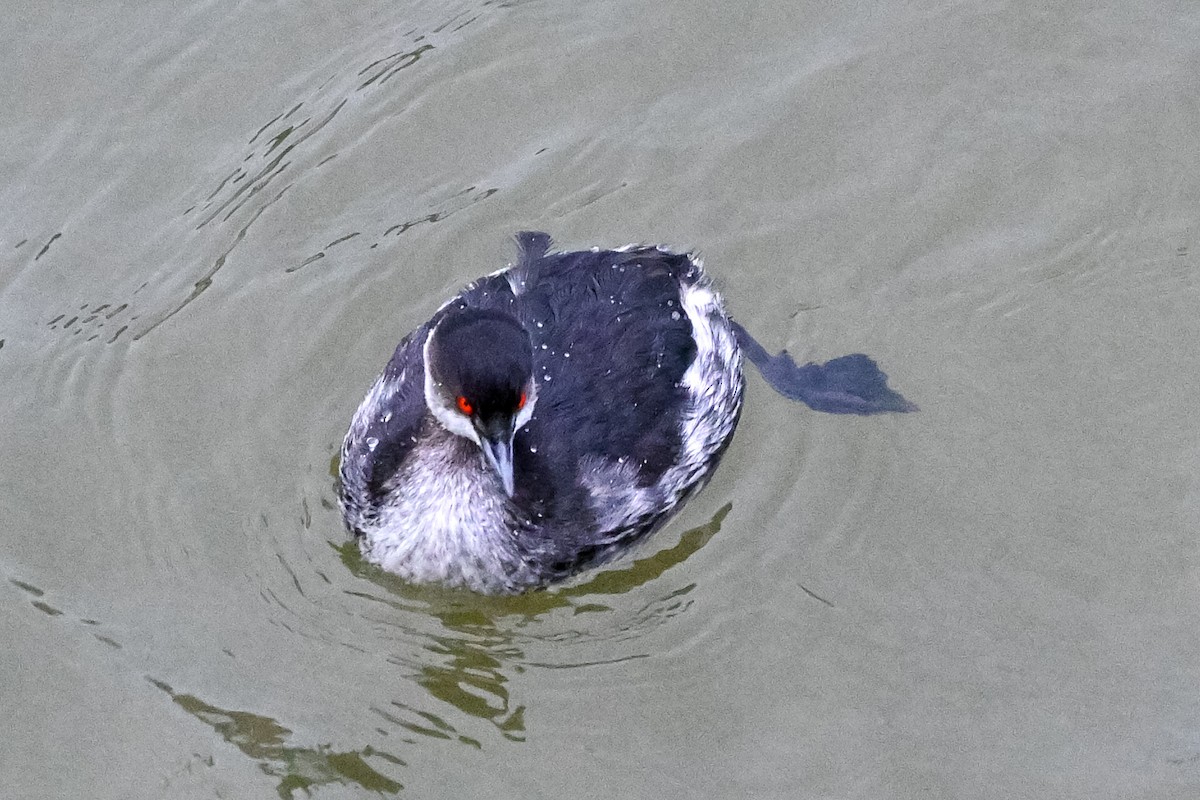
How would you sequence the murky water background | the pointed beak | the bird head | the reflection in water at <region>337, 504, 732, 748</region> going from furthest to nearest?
the reflection in water at <region>337, 504, 732, 748</region>, the murky water background, the pointed beak, the bird head

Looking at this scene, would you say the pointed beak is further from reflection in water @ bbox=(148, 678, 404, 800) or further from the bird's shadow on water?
reflection in water @ bbox=(148, 678, 404, 800)

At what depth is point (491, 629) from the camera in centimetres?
707

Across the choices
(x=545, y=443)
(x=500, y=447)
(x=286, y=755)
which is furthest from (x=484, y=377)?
(x=286, y=755)

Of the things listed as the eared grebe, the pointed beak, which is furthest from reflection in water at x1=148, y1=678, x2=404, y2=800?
the pointed beak

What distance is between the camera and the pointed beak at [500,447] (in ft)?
21.1

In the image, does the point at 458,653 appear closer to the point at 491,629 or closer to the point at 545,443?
the point at 491,629

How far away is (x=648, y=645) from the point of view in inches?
275

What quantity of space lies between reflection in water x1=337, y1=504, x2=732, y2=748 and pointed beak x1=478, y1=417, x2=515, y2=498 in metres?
0.86

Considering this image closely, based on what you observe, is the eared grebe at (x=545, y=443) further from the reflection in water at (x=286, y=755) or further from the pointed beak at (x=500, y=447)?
the reflection in water at (x=286, y=755)

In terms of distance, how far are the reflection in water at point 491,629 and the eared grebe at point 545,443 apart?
12 cm

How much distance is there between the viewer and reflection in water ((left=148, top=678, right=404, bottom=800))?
645 centimetres

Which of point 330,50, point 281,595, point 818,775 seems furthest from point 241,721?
point 330,50

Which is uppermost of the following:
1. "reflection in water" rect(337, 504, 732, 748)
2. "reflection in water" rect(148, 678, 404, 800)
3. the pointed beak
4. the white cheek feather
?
the white cheek feather

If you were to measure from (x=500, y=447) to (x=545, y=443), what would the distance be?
41 centimetres
